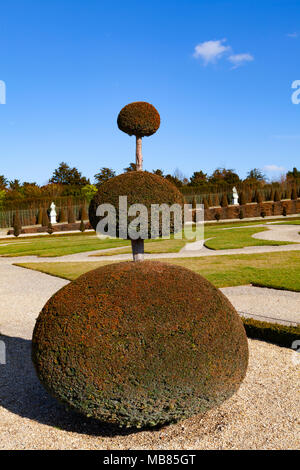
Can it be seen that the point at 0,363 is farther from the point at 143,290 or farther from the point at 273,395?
the point at 273,395

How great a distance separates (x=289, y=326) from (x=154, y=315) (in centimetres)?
351

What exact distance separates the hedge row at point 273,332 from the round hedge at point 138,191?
7.94ft

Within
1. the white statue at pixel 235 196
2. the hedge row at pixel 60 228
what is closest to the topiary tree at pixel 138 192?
the hedge row at pixel 60 228

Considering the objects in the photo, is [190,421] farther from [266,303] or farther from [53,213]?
[53,213]

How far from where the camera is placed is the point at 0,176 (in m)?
70.3

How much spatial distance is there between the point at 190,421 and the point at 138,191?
2.63 meters

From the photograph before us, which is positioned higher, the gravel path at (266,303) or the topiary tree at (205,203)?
the topiary tree at (205,203)

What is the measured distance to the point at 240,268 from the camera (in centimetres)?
1219

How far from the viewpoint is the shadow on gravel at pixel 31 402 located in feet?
12.2

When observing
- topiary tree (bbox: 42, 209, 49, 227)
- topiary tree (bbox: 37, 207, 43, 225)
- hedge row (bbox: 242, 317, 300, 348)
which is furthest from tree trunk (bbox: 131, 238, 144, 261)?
topiary tree (bbox: 37, 207, 43, 225)

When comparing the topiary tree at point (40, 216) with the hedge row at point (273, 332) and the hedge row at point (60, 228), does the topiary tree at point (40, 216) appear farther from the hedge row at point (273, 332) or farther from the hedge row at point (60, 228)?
the hedge row at point (273, 332)

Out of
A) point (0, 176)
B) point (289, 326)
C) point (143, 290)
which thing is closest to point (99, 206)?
point (143, 290)

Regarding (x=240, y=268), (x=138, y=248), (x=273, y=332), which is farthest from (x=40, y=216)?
(x=273, y=332)
